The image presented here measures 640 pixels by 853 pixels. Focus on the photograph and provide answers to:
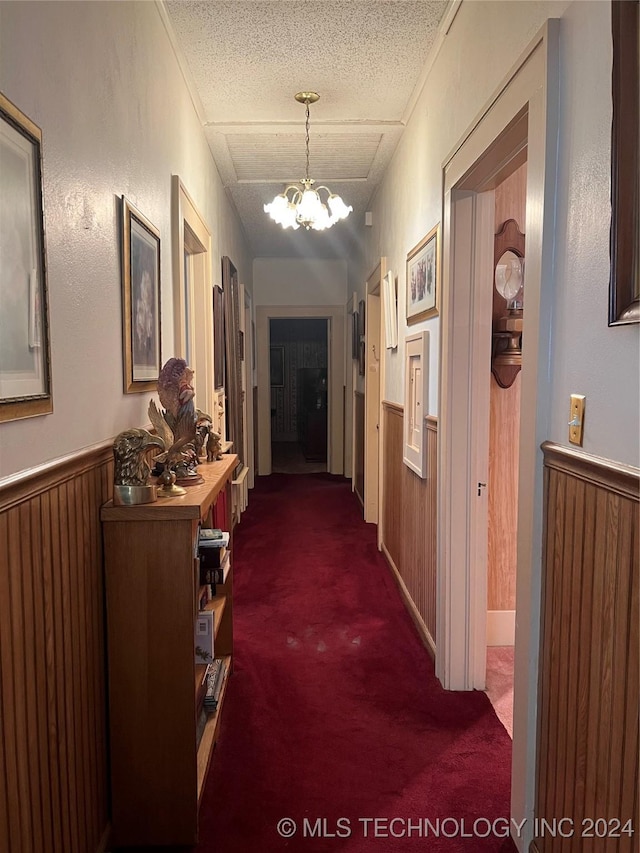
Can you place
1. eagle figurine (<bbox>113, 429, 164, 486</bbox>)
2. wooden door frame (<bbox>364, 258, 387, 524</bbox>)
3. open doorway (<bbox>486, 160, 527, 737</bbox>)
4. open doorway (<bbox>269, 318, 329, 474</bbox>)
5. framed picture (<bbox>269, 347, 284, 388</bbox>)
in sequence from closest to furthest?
1. eagle figurine (<bbox>113, 429, 164, 486</bbox>)
2. open doorway (<bbox>486, 160, 527, 737</bbox>)
3. wooden door frame (<bbox>364, 258, 387, 524</bbox>)
4. open doorway (<bbox>269, 318, 329, 474</bbox>)
5. framed picture (<bbox>269, 347, 284, 388</bbox>)

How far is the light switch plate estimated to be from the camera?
1.25m

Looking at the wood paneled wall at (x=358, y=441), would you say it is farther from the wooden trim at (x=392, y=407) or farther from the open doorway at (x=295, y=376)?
the open doorway at (x=295, y=376)

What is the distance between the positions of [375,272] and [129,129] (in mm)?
2757

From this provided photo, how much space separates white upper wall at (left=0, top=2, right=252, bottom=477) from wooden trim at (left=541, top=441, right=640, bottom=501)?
1.12 m

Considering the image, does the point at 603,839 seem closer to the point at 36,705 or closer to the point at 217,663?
the point at 36,705

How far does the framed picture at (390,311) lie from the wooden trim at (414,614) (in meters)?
1.42

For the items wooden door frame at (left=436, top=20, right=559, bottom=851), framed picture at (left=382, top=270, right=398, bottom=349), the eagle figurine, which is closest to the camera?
wooden door frame at (left=436, top=20, right=559, bottom=851)

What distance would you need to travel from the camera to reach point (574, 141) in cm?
127

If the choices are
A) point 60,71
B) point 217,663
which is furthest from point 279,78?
point 217,663

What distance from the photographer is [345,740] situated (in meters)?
2.09

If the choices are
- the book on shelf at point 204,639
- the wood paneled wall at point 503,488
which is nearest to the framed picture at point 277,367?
the wood paneled wall at point 503,488

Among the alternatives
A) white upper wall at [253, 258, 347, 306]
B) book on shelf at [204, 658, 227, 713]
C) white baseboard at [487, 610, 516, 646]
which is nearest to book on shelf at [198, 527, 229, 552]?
book on shelf at [204, 658, 227, 713]

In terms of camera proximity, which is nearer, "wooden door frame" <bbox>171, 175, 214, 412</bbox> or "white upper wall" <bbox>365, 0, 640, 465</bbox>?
"white upper wall" <bbox>365, 0, 640, 465</bbox>

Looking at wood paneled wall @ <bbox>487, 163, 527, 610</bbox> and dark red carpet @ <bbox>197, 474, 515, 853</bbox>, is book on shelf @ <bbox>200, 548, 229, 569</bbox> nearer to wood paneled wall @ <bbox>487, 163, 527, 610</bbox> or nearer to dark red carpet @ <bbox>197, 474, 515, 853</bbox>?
dark red carpet @ <bbox>197, 474, 515, 853</bbox>
